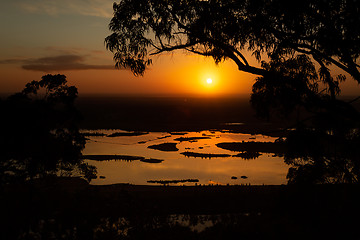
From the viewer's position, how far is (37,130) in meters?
11.6

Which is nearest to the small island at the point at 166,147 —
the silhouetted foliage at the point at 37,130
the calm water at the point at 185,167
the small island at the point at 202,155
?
the calm water at the point at 185,167

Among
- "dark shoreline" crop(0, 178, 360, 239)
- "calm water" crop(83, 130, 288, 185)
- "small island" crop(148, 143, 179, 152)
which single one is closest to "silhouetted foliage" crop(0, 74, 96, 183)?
"dark shoreline" crop(0, 178, 360, 239)

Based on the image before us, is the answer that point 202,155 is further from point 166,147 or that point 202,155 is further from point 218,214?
point 218,214

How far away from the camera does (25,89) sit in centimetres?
1225

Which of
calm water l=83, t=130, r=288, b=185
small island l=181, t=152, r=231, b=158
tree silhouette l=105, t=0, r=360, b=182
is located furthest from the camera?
small island l=181, t=152, r=231, b=158

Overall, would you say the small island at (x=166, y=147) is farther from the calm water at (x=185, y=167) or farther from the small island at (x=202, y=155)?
the small island at (x=202, y=155)

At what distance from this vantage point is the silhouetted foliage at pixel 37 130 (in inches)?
447

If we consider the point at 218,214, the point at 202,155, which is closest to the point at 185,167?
the point at 202,155

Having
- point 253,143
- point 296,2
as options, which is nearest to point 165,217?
point 296,2

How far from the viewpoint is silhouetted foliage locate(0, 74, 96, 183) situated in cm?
1135

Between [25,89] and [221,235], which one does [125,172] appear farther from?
[25,89]

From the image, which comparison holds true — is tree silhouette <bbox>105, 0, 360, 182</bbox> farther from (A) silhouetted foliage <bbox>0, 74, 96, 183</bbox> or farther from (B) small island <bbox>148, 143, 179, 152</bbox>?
(B) small island <bbox>148, 143, 179, 152</bbox>

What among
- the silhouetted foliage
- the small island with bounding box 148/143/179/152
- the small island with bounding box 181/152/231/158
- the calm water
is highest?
the silhouetted foliage

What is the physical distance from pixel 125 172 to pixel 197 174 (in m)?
8.14
